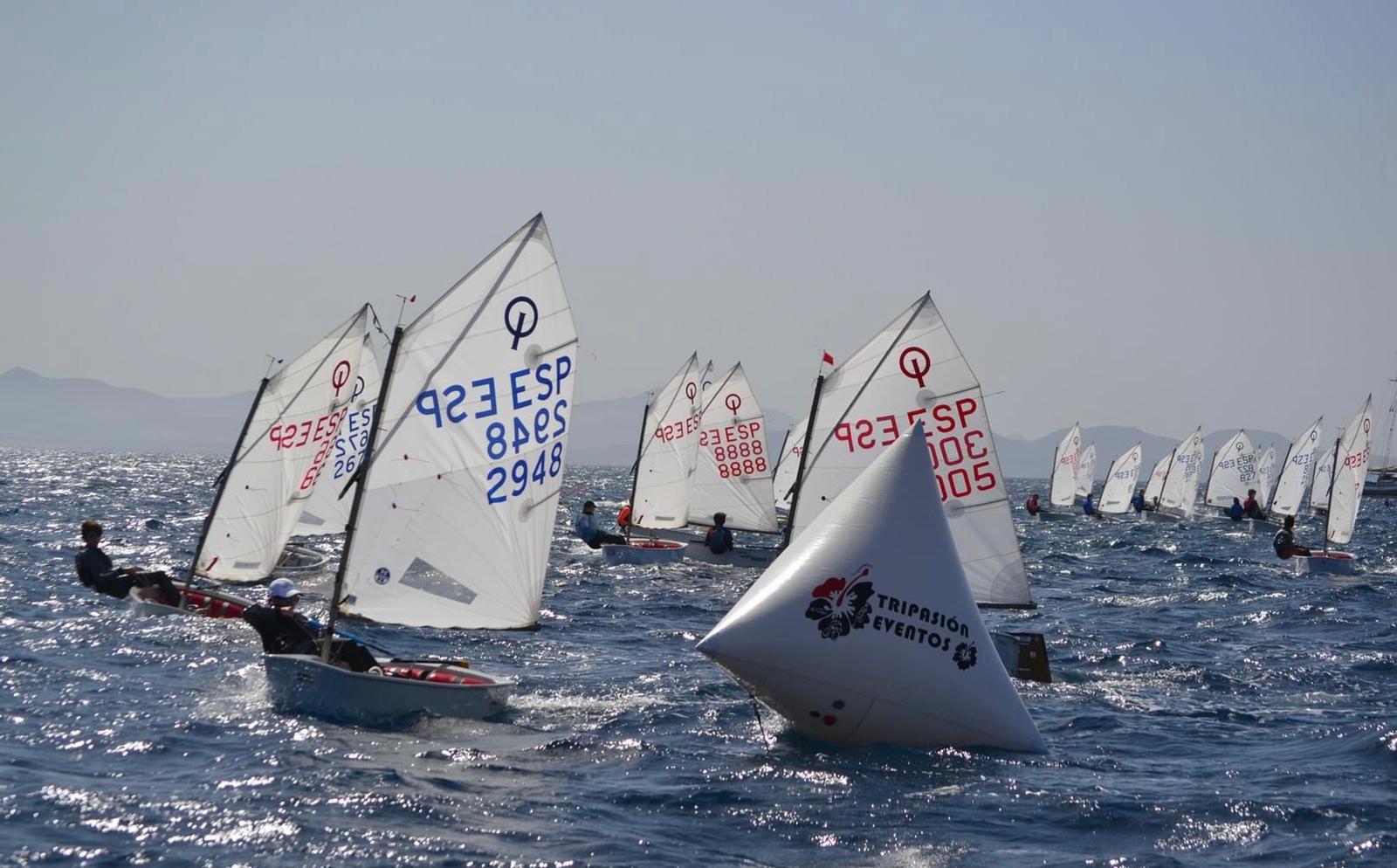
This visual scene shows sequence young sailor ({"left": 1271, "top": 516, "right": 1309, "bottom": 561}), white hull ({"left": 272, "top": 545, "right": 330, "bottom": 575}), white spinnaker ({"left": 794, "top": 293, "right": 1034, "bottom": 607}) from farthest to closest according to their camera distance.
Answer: young sailor ({"left": 1271, "top": 516, "right": 1309, "bottom": 561}) → white hull ({"left": 272, "top": 545, "right": 330, "bottom": 575}) → white spinnaker ({"left": 794, "top": 293, "right": 1034, "bottom": 607})

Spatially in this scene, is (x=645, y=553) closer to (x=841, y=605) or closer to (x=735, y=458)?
(x=735, y=458)

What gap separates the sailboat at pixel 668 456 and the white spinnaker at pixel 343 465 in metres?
11.5

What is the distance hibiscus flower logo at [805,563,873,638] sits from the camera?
51.3 feet

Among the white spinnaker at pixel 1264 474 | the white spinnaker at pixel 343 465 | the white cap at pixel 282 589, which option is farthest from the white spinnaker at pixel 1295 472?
the white cap at pixel 282 589

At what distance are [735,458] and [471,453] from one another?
26.8 m

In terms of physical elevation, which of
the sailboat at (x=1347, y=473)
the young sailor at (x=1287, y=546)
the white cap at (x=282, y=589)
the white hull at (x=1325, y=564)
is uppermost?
the sailboat at (x=1347, y=473)

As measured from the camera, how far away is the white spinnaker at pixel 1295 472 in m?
73.3

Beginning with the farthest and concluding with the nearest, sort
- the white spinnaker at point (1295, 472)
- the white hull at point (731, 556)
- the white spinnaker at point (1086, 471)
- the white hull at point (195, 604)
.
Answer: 1. the white spinnaker at point (1086, 471)
2. the white spinnaker at point (1295, 472)
3. the white hull at point (731, 556)
4. the white hull at point (195, 604)

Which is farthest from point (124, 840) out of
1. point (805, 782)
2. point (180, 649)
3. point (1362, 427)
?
point (1362, 427)

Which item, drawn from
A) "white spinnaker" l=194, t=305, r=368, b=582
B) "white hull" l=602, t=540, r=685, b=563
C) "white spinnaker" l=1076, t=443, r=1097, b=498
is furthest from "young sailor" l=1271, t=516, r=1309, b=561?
"white spinnaker" l=1076, t=443, r=1097, b=498

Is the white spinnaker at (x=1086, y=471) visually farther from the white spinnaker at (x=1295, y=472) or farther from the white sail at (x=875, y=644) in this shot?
the white sail at (x=875, y=644)

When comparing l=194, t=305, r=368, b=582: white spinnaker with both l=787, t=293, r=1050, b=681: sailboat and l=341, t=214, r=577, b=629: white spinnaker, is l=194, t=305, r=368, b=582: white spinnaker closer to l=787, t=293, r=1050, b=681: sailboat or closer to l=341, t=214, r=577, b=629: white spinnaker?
l=341, t=214, r=577, b=629: white spinnaker

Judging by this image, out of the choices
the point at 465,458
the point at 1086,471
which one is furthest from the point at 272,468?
the point at 1086,471

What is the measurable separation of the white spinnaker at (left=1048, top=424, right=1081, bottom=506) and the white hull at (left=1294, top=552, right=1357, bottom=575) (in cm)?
4619
